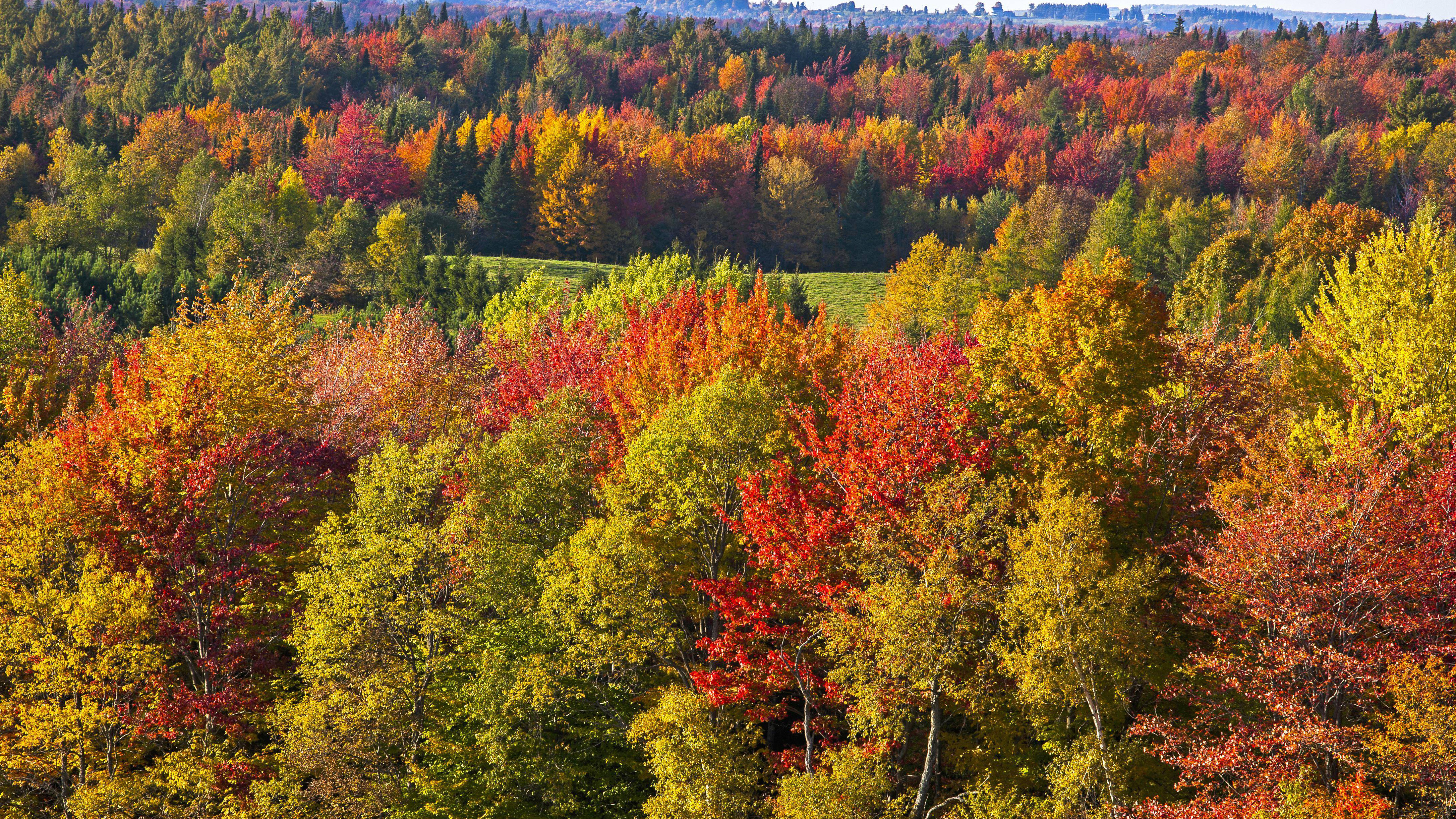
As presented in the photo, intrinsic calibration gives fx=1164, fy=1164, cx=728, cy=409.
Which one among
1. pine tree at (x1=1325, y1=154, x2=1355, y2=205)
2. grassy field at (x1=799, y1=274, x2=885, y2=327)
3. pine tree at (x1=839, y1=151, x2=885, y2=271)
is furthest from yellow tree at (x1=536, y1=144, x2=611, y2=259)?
pine tree at (x1=1325, y1=154, x2=1355, y2=205)

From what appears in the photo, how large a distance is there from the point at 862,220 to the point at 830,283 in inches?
1024

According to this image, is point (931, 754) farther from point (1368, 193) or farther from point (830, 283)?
point (1368, 193)

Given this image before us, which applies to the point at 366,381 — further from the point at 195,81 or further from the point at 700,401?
the point at 195,81

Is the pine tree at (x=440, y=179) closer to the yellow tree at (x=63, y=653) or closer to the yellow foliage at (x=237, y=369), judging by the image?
the yellow foliage at (x=237, y=369)

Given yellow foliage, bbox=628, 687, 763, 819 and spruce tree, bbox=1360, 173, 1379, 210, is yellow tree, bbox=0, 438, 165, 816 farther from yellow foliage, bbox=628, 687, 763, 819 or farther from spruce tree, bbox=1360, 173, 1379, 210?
spruce tree, bbox=1360, 173, 1379, 210

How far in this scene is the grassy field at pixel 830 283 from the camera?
107688 mm

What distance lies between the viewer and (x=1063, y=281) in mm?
35562

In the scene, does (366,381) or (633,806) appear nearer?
(633,806)

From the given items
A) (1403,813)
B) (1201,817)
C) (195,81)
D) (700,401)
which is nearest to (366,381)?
(700,401)

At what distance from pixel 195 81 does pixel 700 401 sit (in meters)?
147

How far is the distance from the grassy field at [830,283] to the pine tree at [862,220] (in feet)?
55.5

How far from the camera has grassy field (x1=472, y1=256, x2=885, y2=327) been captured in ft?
353

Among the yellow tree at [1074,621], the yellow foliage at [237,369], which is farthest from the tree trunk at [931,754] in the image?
the yellow foliage at [237,369]

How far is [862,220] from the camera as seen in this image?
143875 millimetres
